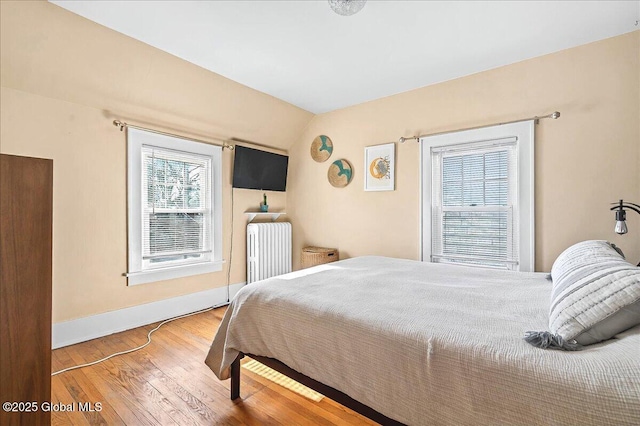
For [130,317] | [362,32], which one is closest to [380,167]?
[362,32]

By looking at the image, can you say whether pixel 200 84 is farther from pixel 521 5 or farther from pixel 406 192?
pixel 521 5

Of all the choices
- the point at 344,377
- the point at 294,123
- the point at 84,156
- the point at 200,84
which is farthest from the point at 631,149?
the point at 84,156

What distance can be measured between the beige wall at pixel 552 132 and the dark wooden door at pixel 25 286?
2962 millimetres

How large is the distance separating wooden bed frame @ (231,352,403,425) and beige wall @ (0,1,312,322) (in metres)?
1.77

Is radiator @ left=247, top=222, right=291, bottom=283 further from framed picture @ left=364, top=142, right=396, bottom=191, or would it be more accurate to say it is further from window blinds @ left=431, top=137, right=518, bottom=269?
window blinds @ left=431, top=137, right=518, bottom=269

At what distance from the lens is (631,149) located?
2213 mm

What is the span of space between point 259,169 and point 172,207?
1.20 m

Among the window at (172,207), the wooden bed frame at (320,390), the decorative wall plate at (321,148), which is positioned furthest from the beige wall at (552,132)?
the wooden bed frame at (320,390)

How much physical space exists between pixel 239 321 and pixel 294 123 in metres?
3.00

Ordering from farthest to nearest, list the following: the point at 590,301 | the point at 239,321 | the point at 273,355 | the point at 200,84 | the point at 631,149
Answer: the point at 200,84
the point at 631,149
the point at 239,321
the point at 273,355
the point at 590,301

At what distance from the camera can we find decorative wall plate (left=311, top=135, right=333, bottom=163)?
3979 millimetres

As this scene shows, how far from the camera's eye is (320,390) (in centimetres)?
140

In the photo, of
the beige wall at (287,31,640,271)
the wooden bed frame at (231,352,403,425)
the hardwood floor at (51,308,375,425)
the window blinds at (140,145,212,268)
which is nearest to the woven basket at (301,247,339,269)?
the beige wall at (287,31,640,271)

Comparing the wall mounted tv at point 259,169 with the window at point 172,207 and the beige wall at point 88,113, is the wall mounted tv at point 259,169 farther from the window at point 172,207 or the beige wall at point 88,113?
the beige wall at point 88,113
